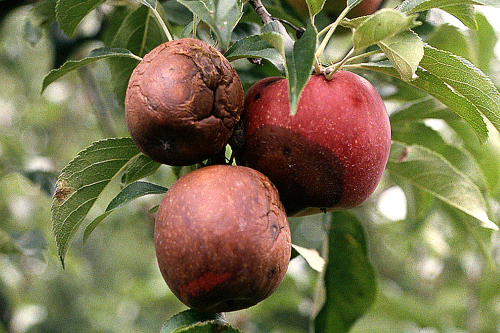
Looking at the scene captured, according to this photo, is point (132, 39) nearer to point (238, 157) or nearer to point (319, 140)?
point (238, 157)

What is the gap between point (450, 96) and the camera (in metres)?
0.85

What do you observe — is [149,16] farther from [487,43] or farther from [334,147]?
[487,43]

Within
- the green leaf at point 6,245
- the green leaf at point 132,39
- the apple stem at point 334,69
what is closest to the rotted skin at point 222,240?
the apple stem at point 334,69

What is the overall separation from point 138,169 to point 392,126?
80cm

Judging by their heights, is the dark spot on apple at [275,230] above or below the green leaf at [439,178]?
above

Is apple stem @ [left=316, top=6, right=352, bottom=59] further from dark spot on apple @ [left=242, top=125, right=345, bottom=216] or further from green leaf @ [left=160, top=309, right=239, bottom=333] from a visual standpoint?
green leaf @ [left=160, top=309, right=239, bottom=333]

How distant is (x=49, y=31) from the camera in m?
1.61

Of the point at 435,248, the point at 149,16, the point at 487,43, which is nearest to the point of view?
the point at 149,16

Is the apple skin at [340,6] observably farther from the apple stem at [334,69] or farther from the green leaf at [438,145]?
the apple stem at [334,69]

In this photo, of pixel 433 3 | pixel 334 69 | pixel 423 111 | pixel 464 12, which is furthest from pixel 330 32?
pixel 423 111

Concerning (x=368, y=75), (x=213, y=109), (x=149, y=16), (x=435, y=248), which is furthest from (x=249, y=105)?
(x=435, y=248)

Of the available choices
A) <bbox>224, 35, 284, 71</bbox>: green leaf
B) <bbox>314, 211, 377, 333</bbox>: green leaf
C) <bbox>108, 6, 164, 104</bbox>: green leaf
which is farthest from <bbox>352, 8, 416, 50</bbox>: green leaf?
<bbox>314, 211, 377, 333</bbox>: green leaf

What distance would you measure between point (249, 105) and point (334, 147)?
0.53 feet

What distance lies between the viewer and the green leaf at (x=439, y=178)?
116 cm
